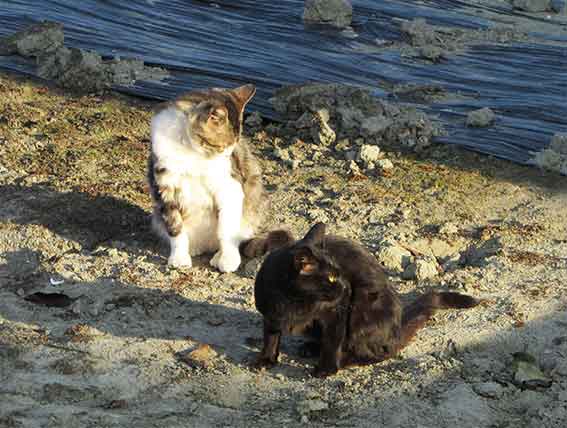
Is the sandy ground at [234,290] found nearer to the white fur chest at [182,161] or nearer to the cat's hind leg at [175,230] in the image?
the cat's hind leg at [175,230]

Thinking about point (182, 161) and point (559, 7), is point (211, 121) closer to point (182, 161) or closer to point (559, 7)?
point (182, 161)

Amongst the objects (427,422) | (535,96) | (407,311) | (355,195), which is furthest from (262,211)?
(535,96)

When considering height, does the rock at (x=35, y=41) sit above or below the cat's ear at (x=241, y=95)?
below

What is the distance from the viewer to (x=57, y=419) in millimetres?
4270

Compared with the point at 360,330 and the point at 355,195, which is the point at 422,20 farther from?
the point at 360,330

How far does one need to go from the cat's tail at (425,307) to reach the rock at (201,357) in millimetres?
976

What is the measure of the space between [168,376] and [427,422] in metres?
1.27

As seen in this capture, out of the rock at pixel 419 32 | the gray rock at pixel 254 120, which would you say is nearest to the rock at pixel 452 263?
the gray rock at pixel 254 120

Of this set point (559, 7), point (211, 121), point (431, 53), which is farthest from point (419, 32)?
point (211, 121)

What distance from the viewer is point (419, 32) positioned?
1055 cm

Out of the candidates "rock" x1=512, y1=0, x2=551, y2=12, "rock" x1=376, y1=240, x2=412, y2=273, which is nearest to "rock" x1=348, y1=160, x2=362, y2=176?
"rock" x1=376, y1=240, x2=412, y2=273

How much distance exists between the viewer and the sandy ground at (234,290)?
15.3ft

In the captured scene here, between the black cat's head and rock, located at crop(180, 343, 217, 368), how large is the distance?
65 centimetres

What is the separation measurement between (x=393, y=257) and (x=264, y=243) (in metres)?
0.83
